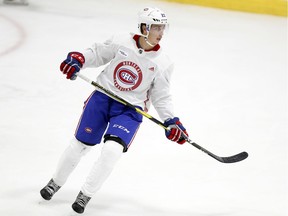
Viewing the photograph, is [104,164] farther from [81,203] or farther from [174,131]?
[174,131]

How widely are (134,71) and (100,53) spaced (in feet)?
0.64

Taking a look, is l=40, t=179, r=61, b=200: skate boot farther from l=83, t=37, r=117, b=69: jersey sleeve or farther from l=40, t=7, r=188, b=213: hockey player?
l=83, t=37, r=117, b=69: jersey sleeve

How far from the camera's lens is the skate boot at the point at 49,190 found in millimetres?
3240

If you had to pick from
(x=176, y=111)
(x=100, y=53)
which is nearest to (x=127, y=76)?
(x=100, y=53)

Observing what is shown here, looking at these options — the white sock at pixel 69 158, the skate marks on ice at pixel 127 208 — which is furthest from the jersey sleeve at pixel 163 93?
the skate marks on ice at pixel 127 208

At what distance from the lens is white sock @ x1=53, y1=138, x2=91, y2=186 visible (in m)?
3.19

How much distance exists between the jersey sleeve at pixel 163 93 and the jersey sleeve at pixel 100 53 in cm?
24

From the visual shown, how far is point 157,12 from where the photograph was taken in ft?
10.1

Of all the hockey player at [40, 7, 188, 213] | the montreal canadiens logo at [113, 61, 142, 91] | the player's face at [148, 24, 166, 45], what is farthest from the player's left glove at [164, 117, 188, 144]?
the player's face at [148, 24, 166, 45]

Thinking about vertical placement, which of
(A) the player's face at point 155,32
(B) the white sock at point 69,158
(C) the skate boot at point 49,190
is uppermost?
(A) the player's face at point 155,32

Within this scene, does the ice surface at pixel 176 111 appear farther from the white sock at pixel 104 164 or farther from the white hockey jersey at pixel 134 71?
the white hockey jersey at pixel 134 71
